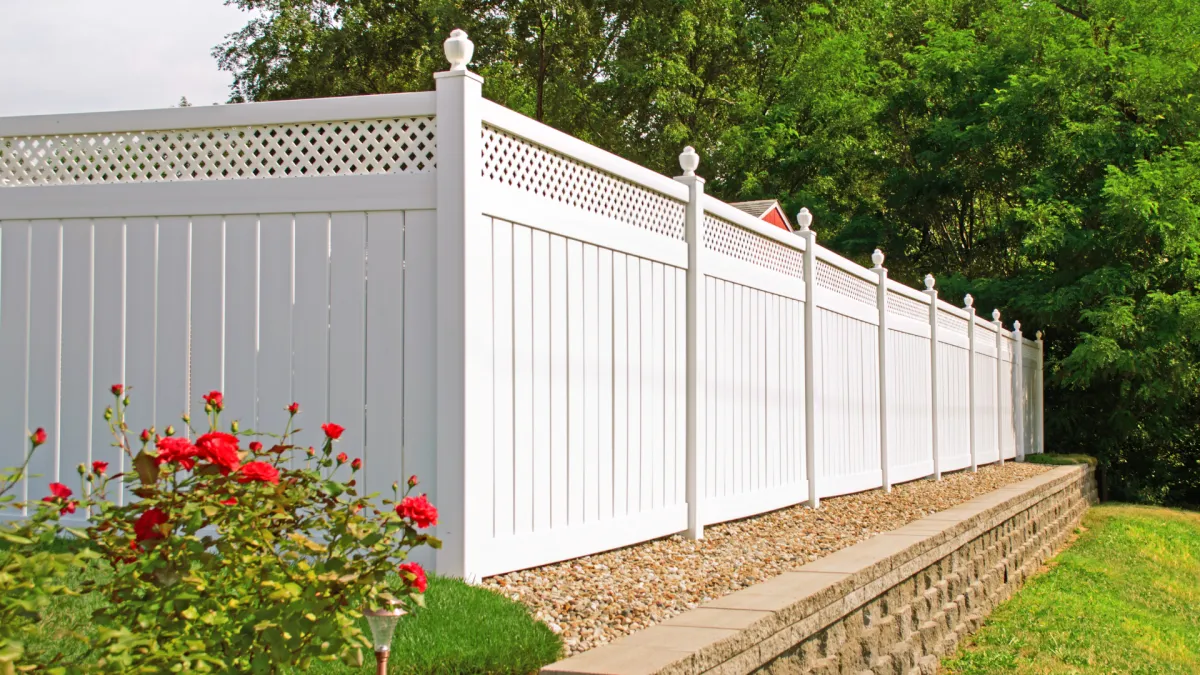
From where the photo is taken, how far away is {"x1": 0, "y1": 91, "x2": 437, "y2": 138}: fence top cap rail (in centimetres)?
488

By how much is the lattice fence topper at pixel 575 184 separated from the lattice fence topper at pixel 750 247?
0.51 m

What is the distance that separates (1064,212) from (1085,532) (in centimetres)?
666

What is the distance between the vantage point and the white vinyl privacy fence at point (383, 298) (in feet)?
15.6

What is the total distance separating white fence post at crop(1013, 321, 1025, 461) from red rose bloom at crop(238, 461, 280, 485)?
16.7m

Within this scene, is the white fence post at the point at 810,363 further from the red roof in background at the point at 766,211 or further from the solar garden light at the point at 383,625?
the red roof in background at the point at 766,211

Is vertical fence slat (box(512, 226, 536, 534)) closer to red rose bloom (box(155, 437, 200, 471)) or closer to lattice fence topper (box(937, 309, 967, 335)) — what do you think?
red rose bloom (box(155, 437, 200, 471))

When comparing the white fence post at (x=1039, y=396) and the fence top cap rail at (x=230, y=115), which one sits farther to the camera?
the white fence post at (x=1039, y=396)

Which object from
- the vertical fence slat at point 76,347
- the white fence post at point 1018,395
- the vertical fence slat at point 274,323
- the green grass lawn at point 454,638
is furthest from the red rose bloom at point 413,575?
the white fence post at point 1018,395

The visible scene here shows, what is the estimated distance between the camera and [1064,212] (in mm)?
19203

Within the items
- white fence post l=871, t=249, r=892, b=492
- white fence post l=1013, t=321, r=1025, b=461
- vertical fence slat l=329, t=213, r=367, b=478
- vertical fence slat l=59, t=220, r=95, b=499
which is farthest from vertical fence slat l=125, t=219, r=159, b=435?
white fence post l=1013, t=321, r=1025, b=461

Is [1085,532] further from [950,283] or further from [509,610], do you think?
[509,610]

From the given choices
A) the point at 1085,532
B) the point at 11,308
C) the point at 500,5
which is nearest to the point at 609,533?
the point at 11,308

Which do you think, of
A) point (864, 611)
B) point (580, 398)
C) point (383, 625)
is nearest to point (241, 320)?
point (580, 398)

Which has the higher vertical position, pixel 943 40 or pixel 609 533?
pixel 943 40
